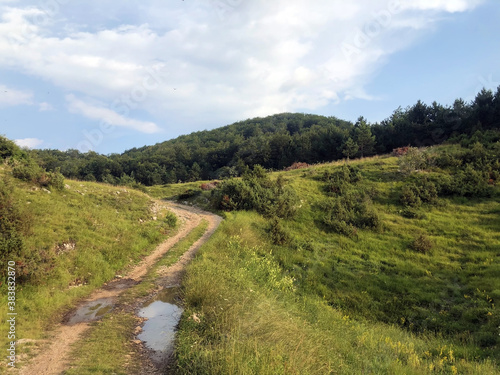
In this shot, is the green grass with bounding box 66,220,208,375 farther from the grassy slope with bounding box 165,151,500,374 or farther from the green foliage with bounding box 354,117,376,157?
the green foliage with bounding box 354,117,376,157

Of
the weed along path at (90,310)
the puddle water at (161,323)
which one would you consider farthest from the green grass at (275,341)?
the weed along path at (90,310)

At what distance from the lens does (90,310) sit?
809 cm

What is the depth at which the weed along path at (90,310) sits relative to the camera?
17.7ft

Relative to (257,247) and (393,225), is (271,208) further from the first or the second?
(393,225)

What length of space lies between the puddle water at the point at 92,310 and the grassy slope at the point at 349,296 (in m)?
2.44

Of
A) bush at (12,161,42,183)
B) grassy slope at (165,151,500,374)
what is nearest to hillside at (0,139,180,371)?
bush at (12,161,42,183)

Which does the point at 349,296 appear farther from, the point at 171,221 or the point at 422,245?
the point at 171,221

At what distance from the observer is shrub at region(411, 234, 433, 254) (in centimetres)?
1585

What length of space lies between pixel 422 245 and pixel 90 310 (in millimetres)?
16668

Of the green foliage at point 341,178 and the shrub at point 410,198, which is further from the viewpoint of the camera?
the green foliage at point 341,178

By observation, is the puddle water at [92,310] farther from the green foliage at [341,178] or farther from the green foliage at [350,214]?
the green foliage at [341,178]

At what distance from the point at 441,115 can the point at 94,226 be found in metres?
51.1

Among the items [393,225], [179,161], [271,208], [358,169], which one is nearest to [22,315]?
[271,208]

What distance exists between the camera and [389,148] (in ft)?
157
